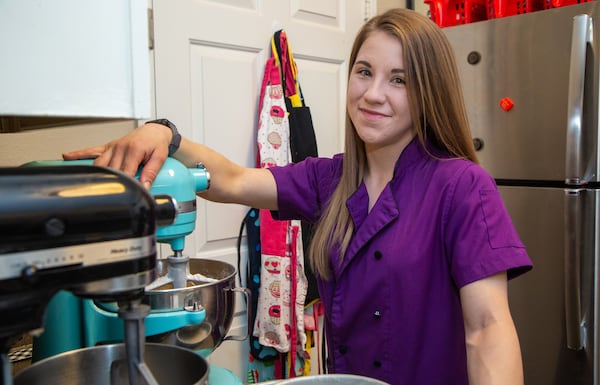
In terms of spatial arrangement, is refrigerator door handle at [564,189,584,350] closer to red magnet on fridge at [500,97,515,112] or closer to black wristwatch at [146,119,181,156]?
red magnet on fridge at [500,97,515,112]

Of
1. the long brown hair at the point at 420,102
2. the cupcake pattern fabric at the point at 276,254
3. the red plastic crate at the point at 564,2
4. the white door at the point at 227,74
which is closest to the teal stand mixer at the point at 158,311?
the long brown hair at the point at 420,102

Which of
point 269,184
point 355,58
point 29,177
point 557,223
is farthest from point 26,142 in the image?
point 557,223

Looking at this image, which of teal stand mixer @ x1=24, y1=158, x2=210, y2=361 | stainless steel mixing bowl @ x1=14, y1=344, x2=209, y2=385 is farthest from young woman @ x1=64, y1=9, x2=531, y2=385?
stainless steel mixing bowl @ x1=14, y1=344, x2=209, y2=385

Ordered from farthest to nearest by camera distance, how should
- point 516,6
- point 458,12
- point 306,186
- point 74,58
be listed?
point 458,12
point 516,6
point 306,186
point 74,58

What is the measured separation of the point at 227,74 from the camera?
1.82 meters

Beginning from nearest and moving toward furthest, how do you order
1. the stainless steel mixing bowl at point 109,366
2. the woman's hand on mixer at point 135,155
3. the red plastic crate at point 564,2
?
the stainless steel mixing bowl at point 109,366, the woman's hand on mixer at point 135,155, the red plastic crate at point 564,2

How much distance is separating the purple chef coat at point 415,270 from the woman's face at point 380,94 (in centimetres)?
6

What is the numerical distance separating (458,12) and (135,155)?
5.67ft

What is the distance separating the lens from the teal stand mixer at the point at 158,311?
2.29ft

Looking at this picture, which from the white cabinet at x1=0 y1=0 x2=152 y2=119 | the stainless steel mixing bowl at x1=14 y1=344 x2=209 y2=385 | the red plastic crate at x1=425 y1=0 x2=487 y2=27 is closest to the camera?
the white cabinet at x1=0 y1=0 x2=152 y2=119

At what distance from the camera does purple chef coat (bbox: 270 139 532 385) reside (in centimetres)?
99

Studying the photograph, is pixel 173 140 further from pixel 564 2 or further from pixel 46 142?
pixel 564 2

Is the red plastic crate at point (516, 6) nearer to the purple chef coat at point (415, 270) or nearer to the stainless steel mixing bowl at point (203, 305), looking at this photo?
the purple chef coat at point (415, 270)

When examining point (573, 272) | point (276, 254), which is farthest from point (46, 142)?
point (573, 272)
